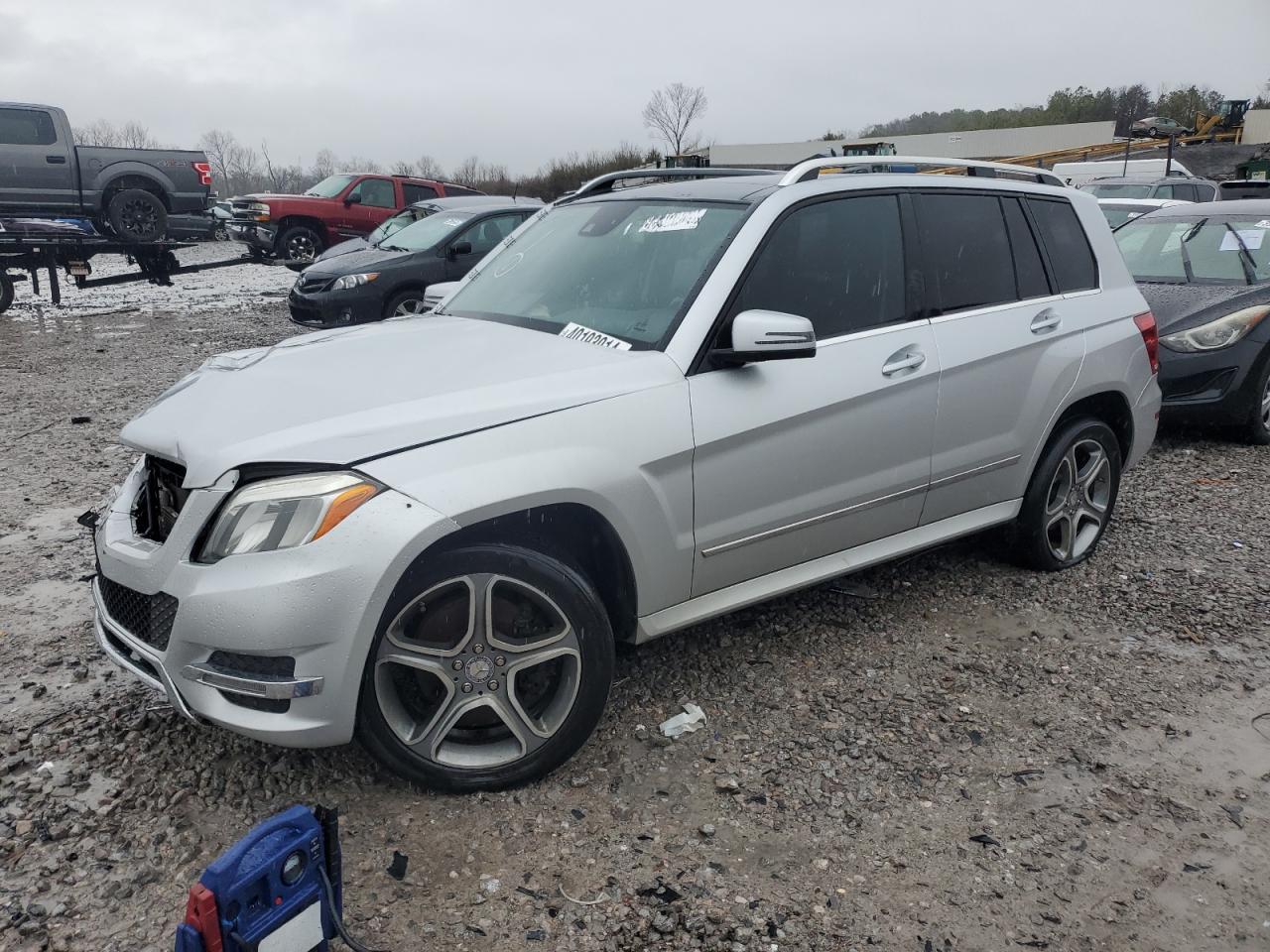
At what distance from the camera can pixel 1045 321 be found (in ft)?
13.7

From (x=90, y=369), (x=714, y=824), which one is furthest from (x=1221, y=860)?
(x=90, y=369)

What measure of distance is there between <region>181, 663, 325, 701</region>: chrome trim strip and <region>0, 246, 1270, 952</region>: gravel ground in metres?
0.51

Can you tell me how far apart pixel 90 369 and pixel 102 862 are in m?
8.50

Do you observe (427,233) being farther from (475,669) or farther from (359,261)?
(475,669)

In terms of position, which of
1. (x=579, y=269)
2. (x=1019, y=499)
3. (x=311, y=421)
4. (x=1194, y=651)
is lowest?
(x=1194, y=651)

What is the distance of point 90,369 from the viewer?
9766mm

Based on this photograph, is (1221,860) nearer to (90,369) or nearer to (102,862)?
(102,862)

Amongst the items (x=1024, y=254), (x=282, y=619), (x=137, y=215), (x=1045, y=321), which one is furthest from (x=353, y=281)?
(x=282, y=619)

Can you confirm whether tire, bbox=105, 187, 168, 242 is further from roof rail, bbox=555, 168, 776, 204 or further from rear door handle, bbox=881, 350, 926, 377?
rear door handle, bbox=881, 350, 926, 377

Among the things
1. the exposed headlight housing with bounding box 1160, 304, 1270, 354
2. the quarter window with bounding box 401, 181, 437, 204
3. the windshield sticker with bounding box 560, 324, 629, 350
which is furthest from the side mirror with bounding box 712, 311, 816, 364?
the quarter window with bounding box 401, 181, 437, 204

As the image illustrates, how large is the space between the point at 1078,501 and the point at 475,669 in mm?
3135

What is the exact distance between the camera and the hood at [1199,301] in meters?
6.89

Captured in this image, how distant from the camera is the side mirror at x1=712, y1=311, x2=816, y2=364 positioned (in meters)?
3.02

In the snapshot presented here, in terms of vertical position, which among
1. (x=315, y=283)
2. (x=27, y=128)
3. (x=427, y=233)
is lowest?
(x=315, y=283)
